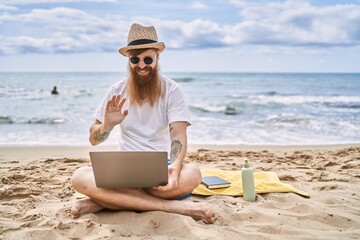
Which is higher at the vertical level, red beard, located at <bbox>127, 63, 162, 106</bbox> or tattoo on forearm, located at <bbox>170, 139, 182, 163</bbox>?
red beard, located at <bbox>127, 63, 162, 106</bbox>

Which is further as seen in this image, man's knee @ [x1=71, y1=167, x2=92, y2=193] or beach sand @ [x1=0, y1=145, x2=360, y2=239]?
man's knee @ [x1=71, y1=167, x2=92, y2=193]

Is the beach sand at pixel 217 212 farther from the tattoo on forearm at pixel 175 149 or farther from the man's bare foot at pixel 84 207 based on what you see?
the tattoo on forearm at pixel 175 149

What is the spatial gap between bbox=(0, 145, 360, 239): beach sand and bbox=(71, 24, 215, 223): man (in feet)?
0.38

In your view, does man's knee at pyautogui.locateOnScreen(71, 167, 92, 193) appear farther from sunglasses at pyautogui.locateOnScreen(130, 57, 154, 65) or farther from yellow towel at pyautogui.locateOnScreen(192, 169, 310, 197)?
yellow towel at pyautogui.locateOnScreen(192, 169, 310, 197)

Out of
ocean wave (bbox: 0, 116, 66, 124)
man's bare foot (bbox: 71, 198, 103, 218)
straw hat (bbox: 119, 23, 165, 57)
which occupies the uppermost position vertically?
straw hat (bbox: 119, 23, 165, 57)

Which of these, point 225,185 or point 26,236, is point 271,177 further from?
point 26,236

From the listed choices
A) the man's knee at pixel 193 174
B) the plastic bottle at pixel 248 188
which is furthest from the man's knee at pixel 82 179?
the plastic bottle at pixel 248 188

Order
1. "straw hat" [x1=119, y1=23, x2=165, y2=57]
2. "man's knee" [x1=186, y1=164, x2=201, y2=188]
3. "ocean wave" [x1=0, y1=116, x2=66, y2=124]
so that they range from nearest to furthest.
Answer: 1. "man's knee" [x1=186, y1=164, x2=201, y2=188]
2. "straw hat" [x1=119, y1=23, x2=165, y2=57]
3. "ocean wave" [x1=0, y1=116, x2=66, y2=124]

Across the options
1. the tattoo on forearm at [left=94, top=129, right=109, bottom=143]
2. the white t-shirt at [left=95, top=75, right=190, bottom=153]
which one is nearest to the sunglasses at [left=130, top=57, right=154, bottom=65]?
the white t-shirt at [left=95, top=75, right=190, bottom=153]

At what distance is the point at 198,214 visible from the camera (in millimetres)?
3340

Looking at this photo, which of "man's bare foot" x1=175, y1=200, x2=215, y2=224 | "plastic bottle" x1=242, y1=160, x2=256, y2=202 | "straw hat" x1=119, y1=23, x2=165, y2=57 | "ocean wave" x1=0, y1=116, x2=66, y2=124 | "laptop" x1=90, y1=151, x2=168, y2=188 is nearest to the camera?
"laptop" x1=90, y1=151, x2=168, y2=188

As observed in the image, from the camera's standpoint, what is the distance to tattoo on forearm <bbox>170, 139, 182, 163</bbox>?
359 cm

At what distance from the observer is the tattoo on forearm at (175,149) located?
3592 millimetres

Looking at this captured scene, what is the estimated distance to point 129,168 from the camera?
307 cm
